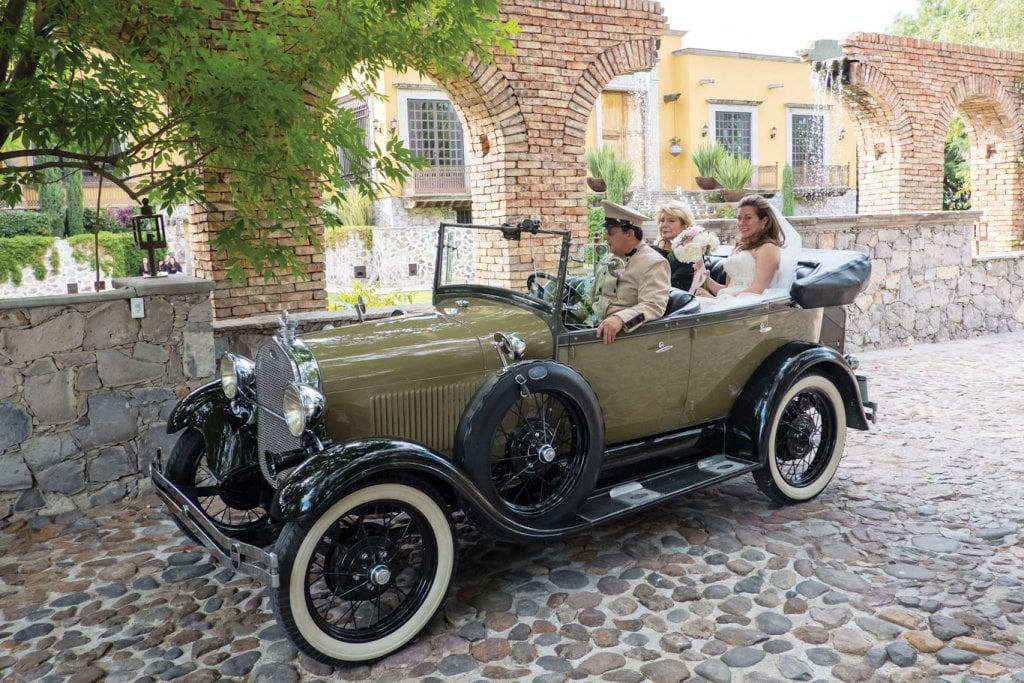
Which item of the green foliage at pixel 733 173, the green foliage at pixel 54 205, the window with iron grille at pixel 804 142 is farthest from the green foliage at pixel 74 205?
the window with iron grille at pixel 804 142

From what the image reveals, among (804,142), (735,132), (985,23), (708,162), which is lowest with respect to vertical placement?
(708,162)

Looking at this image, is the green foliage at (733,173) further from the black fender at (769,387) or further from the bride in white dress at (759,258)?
the black fender at (769,387)

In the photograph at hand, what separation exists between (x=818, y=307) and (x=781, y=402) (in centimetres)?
72

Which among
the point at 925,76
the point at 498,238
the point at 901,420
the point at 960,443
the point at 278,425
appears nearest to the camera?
the point at 278,425

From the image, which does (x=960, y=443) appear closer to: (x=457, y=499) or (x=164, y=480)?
(x=457, y=499)

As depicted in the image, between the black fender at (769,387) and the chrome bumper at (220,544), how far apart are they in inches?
103

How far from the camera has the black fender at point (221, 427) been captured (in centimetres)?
372

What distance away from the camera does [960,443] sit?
554 cm

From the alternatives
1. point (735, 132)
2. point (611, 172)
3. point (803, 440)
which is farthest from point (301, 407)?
point (735, 132)

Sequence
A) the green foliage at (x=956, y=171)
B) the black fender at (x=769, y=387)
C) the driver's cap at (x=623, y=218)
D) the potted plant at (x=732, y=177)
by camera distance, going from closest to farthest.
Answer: the driver's cap at (x=623, y=218)
the black fender at (x=769, y=387)
the green foliage at (x=956, y=171)
the potted plant at (x=732, y=177)

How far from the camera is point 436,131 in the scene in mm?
22141

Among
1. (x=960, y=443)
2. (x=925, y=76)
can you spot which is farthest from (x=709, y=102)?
(x=960, y=443)

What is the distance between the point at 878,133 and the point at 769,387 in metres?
8.17

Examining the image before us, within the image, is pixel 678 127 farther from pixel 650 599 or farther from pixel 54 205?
pixel 650 599
